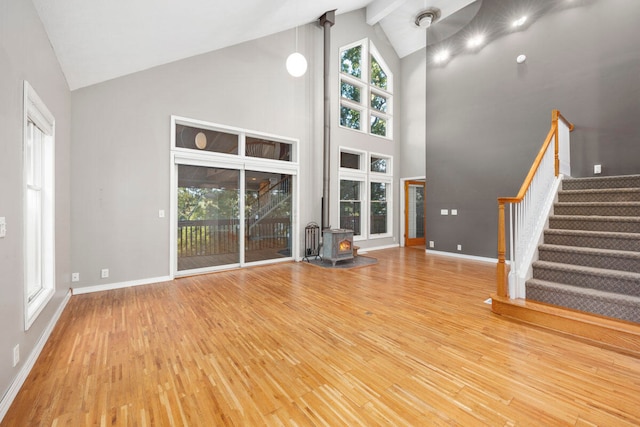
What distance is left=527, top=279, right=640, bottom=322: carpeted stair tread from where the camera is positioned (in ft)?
8.09

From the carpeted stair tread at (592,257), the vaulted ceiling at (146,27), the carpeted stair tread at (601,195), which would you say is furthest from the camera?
the carpeted stair tread at (601,195)

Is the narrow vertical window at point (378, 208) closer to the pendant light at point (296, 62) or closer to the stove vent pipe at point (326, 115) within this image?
the stove vent pipe at point (326, 115)

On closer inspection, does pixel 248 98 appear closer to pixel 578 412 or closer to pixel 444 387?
pixel 444 387

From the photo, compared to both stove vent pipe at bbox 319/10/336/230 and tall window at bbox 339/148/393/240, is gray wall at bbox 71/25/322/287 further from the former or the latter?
tall window at bbox 339/148/393/240

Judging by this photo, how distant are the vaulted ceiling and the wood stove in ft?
12.5

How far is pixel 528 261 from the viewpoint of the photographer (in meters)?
3.16

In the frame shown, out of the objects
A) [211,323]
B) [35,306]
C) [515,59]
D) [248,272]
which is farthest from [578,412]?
[515,59]

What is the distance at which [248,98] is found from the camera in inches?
A: 206

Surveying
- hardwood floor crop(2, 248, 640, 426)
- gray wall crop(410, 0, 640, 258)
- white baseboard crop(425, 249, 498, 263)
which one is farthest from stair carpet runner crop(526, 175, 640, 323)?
white baseboard crop(425, 249, 498, 263)

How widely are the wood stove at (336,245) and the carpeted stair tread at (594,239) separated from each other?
3.22 metres

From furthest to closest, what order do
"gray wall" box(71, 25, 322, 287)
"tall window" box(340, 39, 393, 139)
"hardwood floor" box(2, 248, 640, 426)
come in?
"tall window" box(340, 39, 393, 139)
"gray wall" box(71, 25, 322, 287)
"hardwood floor" box(2, 248, 640, 426)

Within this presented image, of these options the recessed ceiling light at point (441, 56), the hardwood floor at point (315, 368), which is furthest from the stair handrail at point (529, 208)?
the recessed ceiling light at point (441, 56)

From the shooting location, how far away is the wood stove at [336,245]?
550 cm

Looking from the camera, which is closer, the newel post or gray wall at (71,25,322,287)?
the newel post
